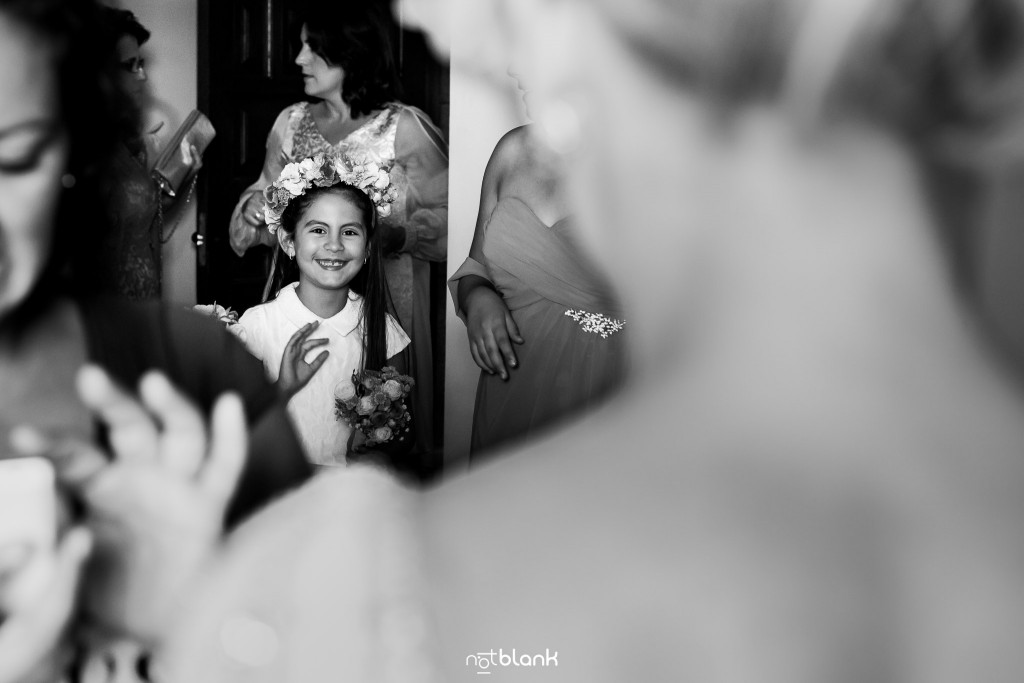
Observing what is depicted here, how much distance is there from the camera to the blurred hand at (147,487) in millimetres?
346

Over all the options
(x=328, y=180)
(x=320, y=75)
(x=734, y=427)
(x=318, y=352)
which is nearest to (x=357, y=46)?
(x=320, y=75)

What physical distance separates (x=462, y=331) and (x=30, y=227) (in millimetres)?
947

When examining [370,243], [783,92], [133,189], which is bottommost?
[783,92]

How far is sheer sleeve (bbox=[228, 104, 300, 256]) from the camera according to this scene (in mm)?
1458

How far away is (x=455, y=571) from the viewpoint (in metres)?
0.23

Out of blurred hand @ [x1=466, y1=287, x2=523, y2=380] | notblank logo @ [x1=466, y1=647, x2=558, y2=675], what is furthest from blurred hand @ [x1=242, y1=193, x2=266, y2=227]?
notblank logo @ [x1=466, y1=647, x2=558, y2=675]

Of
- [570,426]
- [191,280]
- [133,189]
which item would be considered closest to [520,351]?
[191,280]

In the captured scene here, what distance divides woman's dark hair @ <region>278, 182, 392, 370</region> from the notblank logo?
3.91 feet

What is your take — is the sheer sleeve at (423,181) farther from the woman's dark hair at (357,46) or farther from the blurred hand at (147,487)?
the blurred hand at (147,487)

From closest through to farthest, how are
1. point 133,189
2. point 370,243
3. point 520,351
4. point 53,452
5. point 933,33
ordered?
point 933,33
point 53,452
point 133,189
point 520,351
point 370,243

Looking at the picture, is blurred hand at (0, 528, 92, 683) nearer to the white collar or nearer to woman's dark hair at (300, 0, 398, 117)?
the white collar

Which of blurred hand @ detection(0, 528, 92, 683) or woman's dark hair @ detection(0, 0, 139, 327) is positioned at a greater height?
woman's dark hair @ detection(0, 0, 139, 327)

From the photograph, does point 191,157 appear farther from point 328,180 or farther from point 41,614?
point 41,614

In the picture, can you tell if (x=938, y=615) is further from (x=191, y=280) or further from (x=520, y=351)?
(x=191, y=280)
